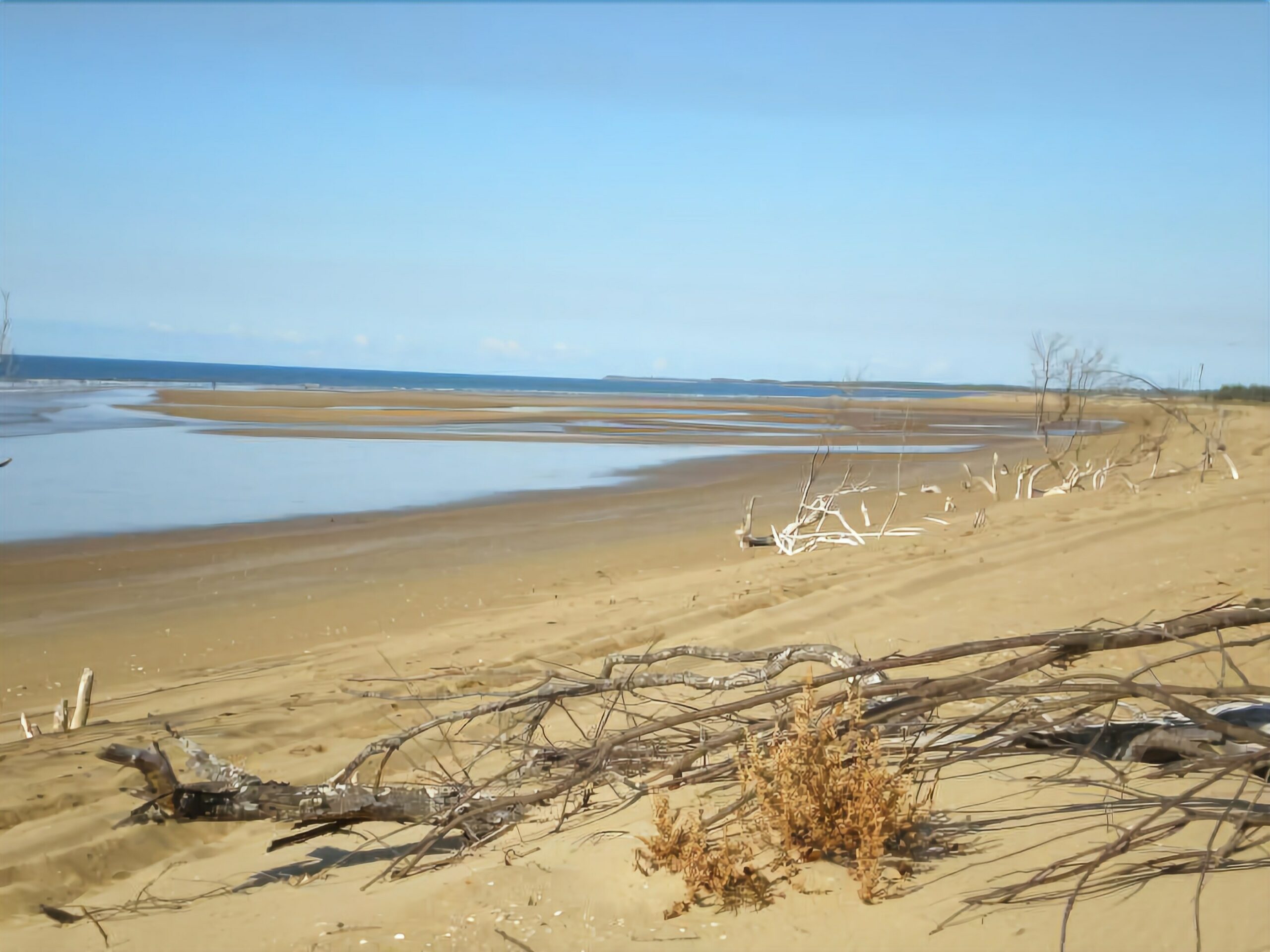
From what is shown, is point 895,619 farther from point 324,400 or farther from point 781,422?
point 324,400

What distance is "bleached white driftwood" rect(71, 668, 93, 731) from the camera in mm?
6004

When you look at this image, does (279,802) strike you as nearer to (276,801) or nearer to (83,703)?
(276,801)

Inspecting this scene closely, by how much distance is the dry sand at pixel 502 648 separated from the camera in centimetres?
306

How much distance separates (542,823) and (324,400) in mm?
54787

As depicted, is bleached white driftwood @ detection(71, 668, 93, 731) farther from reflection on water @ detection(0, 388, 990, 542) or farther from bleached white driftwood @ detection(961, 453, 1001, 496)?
bleached white driftwood @ detection(961, 453, 1001, 496)

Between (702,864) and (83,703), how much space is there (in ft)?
15.0

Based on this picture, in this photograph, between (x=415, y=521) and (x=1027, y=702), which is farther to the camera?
(x=415, y=521)

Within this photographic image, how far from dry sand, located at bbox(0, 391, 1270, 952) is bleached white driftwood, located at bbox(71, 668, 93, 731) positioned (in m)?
0.14

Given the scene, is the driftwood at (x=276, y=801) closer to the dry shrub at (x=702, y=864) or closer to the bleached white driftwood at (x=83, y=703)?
Result: the dry shrub at (x=702, y=864)

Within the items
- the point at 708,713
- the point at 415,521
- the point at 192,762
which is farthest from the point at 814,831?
the point at 415,521

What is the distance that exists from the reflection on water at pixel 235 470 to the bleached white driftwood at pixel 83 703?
7717 millimetres

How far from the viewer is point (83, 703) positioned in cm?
602

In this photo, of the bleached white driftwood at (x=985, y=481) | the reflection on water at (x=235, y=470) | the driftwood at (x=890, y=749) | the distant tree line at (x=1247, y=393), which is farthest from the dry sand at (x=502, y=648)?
the distant tree line at (x=1247, y=393)

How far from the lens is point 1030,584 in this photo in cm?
884
